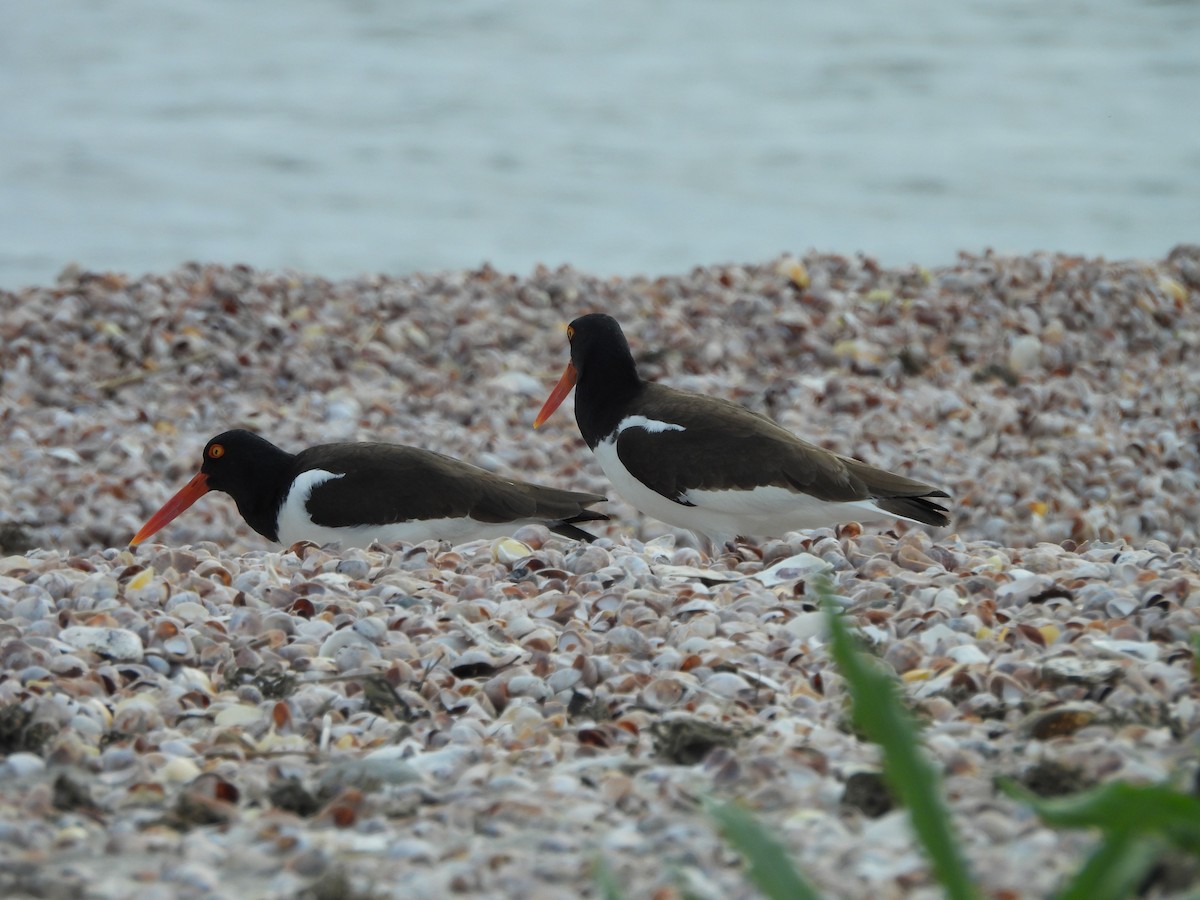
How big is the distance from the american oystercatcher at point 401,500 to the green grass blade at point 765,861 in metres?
2.81

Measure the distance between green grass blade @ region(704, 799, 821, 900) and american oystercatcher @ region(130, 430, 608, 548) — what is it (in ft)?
9.21

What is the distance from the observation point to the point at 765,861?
6.22 feet

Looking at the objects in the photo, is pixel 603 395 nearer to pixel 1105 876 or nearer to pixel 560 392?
pixel 560 392

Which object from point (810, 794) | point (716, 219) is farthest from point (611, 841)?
point (716, 219)

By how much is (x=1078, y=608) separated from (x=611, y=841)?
1457 mm

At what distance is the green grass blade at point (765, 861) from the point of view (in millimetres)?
1876

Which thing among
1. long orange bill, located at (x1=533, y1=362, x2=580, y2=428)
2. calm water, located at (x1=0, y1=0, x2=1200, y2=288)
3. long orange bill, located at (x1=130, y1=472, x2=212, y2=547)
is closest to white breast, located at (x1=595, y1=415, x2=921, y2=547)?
long orange bill, located at (x1=533, y1=362, x2=580, y2=428)

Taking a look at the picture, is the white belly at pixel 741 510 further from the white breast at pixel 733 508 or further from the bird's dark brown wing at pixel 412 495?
the bird's dark brown wing at pixel 412 495

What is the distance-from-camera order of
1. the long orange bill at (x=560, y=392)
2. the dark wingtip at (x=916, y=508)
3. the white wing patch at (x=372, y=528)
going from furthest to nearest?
the long orange bill at (x=560, y=392)
the white wing patch at (x=372, y=528)
the dark wingtip at (x=916, y=508)

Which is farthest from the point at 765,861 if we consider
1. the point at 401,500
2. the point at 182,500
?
the point at 182,500

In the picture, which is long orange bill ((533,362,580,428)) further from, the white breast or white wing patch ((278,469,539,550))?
white wing patch ((278,469,539,550))

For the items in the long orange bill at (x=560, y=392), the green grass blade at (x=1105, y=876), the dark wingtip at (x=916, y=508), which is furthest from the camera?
the long orange bill at (x=560, y=392)

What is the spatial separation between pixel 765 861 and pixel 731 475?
9.03 feet

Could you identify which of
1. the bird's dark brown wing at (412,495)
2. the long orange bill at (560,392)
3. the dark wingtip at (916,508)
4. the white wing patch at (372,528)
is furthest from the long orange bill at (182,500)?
the dark wingtip at (916,508)
